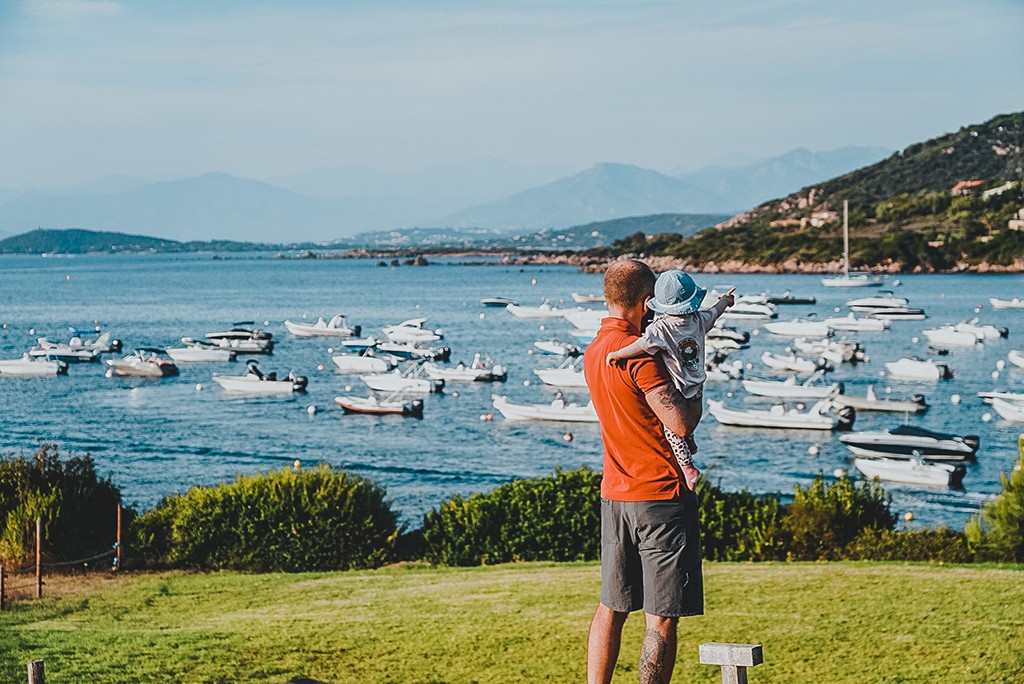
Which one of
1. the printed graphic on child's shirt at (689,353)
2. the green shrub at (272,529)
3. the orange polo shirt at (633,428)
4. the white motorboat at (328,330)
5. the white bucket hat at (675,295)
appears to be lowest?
the white motorboat at (328,330)

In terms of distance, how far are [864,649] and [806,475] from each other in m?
24.6

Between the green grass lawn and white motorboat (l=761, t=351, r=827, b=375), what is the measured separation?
44.9 metres

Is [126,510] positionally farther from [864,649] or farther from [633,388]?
[633,388]

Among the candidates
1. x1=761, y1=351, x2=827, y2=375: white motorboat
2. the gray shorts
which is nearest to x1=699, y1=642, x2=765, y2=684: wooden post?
the gray shorts

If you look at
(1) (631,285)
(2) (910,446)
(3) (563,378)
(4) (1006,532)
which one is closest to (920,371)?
(3) (563,378)

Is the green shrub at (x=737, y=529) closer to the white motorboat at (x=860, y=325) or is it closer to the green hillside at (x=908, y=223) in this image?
the white motorboat at (x=860, y=325)

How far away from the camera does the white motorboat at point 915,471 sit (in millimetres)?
30391

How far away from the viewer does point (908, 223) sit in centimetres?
15162

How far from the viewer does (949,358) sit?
6088 centimetres

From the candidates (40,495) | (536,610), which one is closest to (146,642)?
(536,610)

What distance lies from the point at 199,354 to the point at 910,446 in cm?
4238

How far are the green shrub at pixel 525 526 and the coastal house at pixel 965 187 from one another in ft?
503

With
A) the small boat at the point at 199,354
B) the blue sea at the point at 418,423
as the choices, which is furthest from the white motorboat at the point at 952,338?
the small boat at the point at 199,354

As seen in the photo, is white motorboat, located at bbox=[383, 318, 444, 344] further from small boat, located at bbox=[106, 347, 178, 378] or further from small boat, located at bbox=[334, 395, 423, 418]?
small boat, located at bbox=[334, 395, 423, 418]
